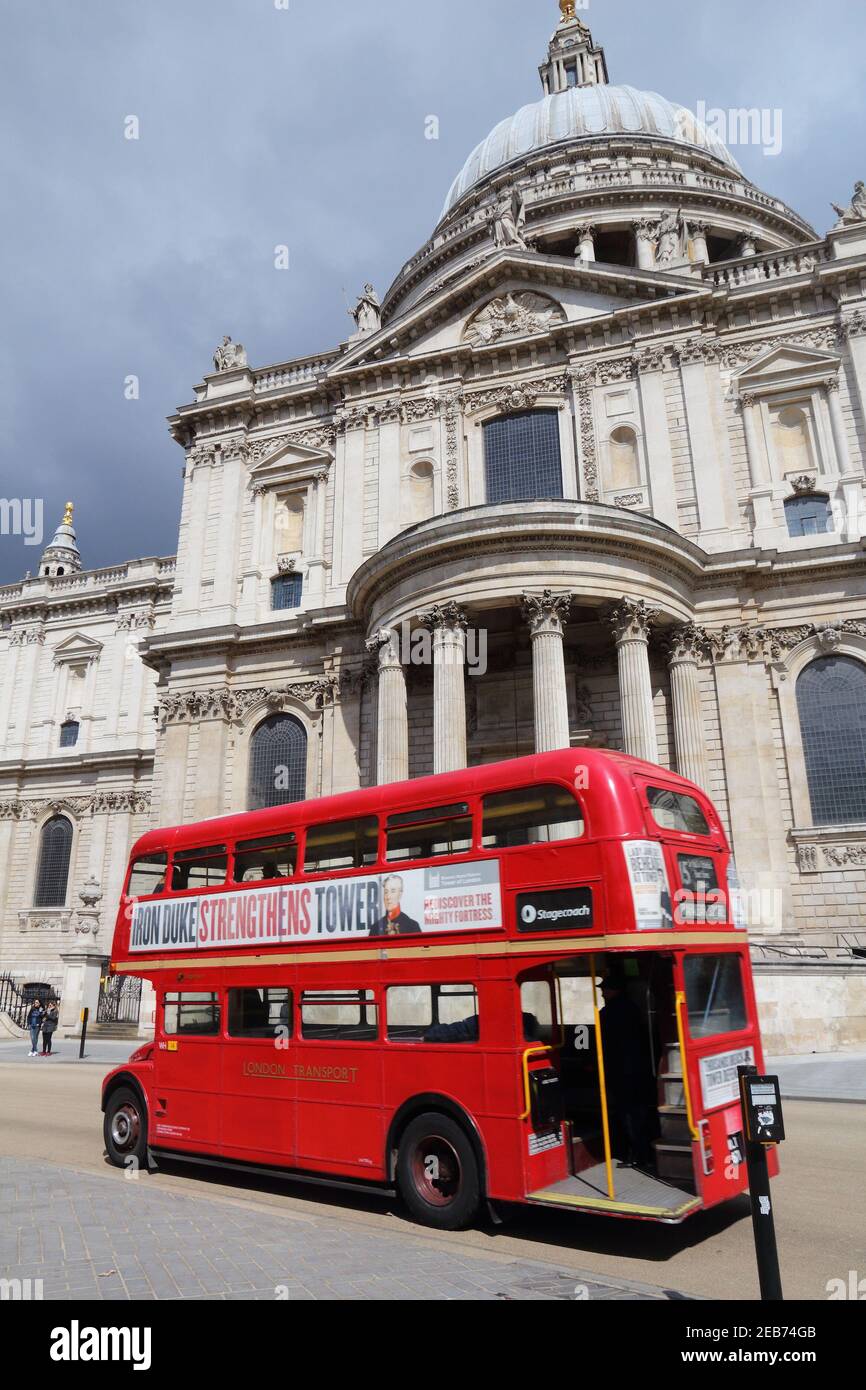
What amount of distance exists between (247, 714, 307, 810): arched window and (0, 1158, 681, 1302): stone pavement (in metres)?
22.5

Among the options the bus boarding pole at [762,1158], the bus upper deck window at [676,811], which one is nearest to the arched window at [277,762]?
the bus upper deck window at [676,811]

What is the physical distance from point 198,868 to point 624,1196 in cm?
666

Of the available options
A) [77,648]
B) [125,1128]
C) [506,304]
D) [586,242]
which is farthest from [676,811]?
[77,648]

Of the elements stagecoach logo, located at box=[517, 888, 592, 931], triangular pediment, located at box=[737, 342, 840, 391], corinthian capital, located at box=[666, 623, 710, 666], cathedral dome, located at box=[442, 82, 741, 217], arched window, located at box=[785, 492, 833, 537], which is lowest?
stagecoach logo, located at box=[517, 888, 592, 931]

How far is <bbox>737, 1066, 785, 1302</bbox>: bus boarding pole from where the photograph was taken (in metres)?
5.59

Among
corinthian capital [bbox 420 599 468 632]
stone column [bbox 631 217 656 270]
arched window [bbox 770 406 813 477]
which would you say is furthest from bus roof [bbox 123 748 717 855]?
stone column [bbox 631 217 656 270]

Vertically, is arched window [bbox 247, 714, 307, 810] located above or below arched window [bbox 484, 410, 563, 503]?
below

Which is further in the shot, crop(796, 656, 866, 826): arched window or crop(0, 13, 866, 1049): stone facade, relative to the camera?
crop(796, 656, 866, 826): arched window

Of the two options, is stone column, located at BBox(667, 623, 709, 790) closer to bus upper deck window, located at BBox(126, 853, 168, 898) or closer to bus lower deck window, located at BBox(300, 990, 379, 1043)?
bus upper deck window, located at BBox(126, 853, 168, 898)

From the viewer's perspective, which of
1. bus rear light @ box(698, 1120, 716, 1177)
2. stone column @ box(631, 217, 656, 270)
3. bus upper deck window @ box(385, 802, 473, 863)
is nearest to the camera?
bus rear light @ box(698, 1120, 716, 1177)

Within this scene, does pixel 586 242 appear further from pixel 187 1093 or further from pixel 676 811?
pixel 187 1093

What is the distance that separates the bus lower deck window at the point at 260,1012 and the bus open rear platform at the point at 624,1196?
368cm

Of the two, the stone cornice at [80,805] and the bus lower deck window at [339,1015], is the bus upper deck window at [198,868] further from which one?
the stone cornice at [80,805]
